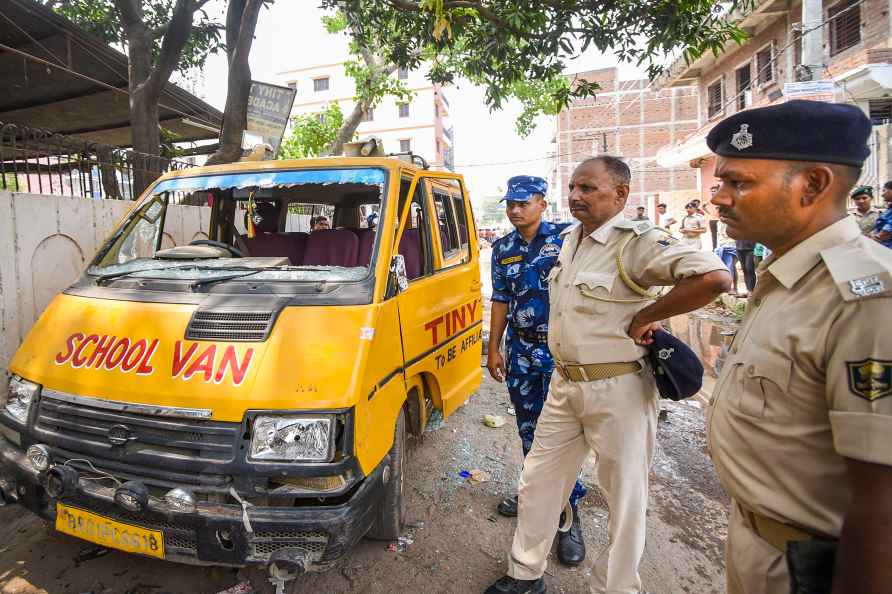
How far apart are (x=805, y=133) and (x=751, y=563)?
967 mm

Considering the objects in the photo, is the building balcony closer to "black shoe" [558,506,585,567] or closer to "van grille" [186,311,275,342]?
"black shoe" [558,506,585,567]

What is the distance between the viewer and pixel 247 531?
5.84 feet

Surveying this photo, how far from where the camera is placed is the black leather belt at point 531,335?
265cm

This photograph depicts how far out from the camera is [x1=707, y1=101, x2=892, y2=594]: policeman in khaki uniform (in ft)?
2.68

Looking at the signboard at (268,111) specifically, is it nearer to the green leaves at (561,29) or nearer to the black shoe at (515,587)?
the green leaves at (561,29)

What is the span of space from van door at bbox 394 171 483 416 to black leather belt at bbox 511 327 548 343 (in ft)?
1.78

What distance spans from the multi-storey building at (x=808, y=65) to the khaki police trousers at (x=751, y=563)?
19.6 feet

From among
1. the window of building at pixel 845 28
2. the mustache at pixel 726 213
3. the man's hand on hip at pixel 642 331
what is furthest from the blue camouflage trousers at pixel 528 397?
the window of building at pixel 845 28

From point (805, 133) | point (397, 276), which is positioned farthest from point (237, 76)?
point (805, 133)

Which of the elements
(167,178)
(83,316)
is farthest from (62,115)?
(83,316)

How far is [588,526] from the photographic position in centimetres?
283

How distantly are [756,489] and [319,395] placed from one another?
1421 millimetres

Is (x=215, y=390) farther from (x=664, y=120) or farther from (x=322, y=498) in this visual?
(x=664, y=120)

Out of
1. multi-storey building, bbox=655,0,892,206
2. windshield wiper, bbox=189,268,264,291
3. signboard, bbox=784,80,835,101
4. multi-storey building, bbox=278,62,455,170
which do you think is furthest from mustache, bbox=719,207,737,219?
multi-storey building, bbox=278,62,455,170
